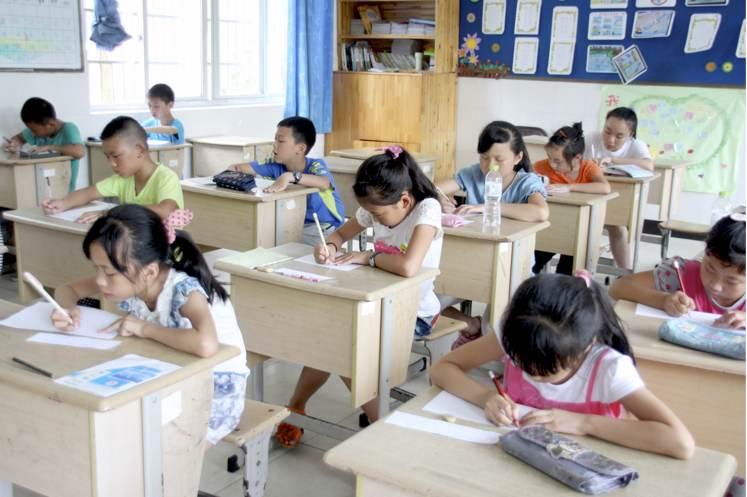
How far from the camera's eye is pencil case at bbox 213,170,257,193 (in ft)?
12.1

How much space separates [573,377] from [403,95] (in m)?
6.02

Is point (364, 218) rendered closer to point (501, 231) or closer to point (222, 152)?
point (501, 231)

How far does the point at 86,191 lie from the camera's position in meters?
3.40

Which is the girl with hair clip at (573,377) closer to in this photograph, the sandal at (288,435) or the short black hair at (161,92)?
the sandal at (288,435)

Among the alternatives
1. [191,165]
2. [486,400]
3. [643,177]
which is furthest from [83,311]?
[191,165]

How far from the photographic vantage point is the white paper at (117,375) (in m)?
1.50

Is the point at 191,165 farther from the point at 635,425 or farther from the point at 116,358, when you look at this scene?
the point at 635,425

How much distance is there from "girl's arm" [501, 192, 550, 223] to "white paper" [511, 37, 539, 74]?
385 centimetres

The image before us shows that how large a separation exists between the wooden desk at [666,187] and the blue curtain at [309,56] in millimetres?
3211

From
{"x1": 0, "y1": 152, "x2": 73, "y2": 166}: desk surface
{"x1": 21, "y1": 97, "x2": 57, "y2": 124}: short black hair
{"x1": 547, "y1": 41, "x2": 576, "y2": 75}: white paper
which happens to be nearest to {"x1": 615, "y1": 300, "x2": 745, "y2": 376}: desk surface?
{"x1": 0, "y1": 152, "x2": 73, "y2": 166}: desk surface

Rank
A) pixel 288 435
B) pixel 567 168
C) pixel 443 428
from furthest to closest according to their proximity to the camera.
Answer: pixel 567 168
pixel 288 435
pixel 443 428

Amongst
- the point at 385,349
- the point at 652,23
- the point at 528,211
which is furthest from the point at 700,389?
the point at 652,23

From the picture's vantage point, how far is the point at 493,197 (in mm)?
3471

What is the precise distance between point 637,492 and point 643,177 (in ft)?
12.1
